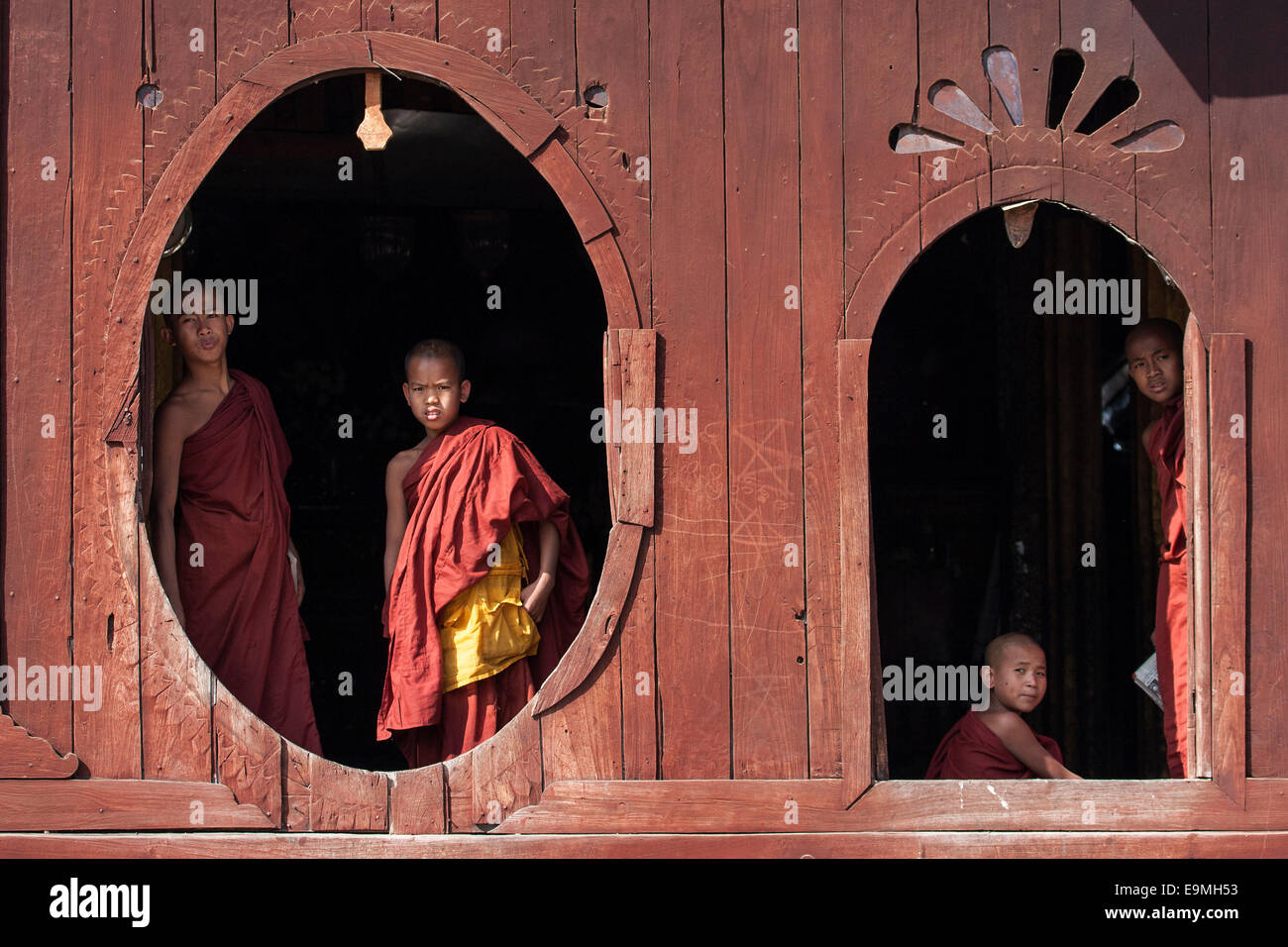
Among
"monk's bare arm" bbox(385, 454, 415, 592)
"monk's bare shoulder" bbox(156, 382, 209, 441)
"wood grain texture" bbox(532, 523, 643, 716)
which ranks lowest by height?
"wood grain texture" bbox(532, 523, 643, 716)

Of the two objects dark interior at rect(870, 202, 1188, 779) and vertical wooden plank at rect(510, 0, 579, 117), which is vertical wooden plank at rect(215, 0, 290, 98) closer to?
vertical wooden plank at rect(510, 0, 579, 117)

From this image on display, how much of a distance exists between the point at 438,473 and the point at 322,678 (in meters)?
2.21

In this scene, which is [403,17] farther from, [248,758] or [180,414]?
[248,758]

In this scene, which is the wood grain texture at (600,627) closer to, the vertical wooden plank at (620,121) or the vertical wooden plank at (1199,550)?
the vertical wooden plank at (620,121)

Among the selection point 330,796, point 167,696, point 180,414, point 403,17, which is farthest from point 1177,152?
point 167,696

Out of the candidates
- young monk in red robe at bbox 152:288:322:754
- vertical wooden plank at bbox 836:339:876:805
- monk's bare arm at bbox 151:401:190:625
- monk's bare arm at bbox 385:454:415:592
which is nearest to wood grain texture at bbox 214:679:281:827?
monk's bare arm at bbox 151:401:190:625

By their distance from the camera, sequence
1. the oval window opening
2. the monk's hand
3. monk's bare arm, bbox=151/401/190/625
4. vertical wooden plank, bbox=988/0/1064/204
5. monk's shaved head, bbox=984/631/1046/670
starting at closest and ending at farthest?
vertical wooden plank, bbox=988/0/1064/204
monk's bare arm, bbox=151/401/190/625
the monk's hand
monk's shaved head, bbox=984/631/1046/670
the oval window opening

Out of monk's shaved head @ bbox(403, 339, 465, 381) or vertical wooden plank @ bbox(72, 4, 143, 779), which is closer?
vertical wooden plank @ bbox(72, 4, 143, 779)

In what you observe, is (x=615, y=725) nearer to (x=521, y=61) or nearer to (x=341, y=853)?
(x=341, y=853)

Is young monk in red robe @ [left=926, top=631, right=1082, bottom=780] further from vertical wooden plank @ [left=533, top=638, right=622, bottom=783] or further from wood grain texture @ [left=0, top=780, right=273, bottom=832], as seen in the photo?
wood grain texture @ [left=0, top=780, right=273, bottom=832]

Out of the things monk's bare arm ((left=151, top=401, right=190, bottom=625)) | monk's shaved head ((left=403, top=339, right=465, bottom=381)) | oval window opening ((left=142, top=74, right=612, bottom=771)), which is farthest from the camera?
oval window opening ((left=142, top=74, right=612, bottom=771))

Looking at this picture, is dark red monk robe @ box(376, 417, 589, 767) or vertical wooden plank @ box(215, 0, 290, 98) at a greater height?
vertical wooden plank @ box(215, 0, 290, 98)

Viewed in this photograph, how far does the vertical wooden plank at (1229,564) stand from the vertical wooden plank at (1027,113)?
0.69m

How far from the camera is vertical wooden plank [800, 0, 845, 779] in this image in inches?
161
